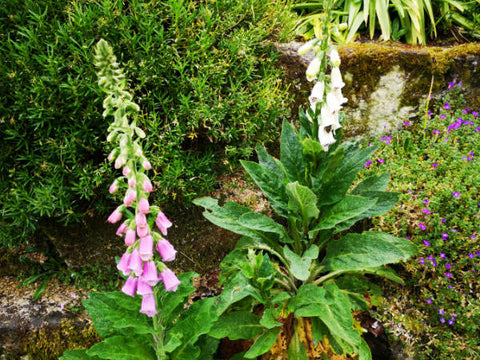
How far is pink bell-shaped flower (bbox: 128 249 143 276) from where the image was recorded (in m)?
1.67

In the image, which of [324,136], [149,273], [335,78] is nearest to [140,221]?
[149,273]

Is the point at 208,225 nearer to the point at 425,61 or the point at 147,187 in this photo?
the point at 147,187

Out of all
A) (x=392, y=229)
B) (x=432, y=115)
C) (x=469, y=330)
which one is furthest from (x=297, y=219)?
(x=432, y=115)

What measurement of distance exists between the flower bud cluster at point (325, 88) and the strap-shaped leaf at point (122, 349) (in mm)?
1642

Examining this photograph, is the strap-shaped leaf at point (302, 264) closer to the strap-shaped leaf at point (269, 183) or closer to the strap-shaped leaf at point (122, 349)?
the strap-shaped leaf at point (269, 183)

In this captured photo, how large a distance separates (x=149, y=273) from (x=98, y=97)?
157cm

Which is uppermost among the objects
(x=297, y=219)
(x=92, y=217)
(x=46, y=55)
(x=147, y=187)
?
(x=46, y=55)

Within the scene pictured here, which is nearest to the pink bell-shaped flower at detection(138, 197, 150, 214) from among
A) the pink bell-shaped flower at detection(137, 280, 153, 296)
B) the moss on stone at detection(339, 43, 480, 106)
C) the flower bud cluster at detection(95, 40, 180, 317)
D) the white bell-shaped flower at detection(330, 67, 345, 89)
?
the flower bud cluster at detection(95, 40, 180, 317)

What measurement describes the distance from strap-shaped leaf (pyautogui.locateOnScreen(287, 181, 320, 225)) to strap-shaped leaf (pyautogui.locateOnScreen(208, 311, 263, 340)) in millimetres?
744

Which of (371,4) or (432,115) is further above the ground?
(371,4)

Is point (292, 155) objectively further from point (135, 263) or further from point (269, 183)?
point (135, 263)

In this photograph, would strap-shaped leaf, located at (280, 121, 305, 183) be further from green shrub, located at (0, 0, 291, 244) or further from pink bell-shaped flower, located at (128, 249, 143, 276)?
pink bell-shaped flower, located at (128, 249, 143, 276)

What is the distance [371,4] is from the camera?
188 inches

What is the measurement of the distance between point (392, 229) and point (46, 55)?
121 inches
